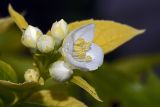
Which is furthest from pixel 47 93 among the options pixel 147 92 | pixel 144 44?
pixel 144 44

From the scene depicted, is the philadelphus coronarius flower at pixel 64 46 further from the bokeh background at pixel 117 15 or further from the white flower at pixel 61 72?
the bokeh background at pixel 117 15

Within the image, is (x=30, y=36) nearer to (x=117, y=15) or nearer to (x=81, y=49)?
(x=81, y=49)

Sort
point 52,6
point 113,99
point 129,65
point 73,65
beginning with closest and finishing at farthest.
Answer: point 73,65 → point 113,99 → point 129,65 → point 52,6

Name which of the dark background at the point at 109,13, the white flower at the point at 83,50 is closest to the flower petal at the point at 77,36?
the white flower at the point at 83,50

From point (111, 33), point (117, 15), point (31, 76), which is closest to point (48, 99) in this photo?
point (31, 76)

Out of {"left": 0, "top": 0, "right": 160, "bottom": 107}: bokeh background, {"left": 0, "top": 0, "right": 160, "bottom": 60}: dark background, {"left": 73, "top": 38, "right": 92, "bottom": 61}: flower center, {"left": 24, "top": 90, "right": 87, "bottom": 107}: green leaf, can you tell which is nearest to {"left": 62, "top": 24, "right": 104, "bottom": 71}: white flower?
{"left": 73, "top": 38, "right": 92, "bottom": 61}: flower center

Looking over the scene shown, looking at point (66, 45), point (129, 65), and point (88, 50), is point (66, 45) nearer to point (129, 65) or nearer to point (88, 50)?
point (88, 50)

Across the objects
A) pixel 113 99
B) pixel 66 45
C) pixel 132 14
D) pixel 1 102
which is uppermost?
pixel 132 14
